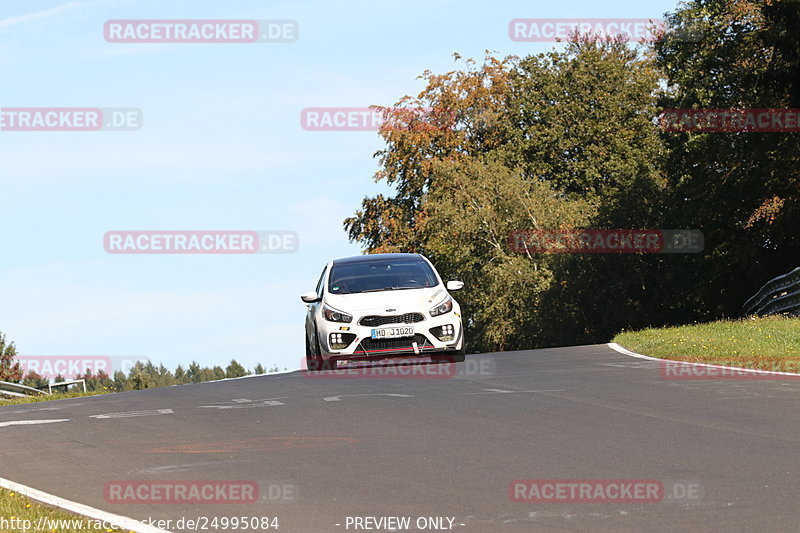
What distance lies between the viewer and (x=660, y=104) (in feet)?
165

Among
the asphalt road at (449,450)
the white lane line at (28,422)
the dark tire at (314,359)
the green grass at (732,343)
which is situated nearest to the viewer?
the asphalt road at (449,450)

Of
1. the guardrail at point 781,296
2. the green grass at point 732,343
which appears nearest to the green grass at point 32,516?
the green grass at point 732,343

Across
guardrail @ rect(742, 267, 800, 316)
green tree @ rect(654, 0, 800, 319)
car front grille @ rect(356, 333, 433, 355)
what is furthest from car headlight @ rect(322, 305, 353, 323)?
green tree @ rect(654, 0, 800, 319)

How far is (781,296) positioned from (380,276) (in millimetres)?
15156

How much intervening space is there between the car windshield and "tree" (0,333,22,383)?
277ft

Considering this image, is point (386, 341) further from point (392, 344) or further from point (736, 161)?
point (736, 161)

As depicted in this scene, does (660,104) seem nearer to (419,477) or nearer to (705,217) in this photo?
(705,217)

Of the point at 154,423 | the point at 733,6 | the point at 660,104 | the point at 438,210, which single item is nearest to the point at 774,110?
the point at 733,6

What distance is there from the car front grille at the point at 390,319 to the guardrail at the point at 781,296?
13.8 meters

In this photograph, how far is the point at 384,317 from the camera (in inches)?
750

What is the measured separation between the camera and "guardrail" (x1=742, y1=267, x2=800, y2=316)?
29.8 meters

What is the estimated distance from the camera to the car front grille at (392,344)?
19031 mm

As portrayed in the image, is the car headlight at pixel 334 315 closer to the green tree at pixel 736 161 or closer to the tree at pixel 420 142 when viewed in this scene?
the green tree at pixel 736 161

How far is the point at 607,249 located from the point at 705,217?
7022 mm
